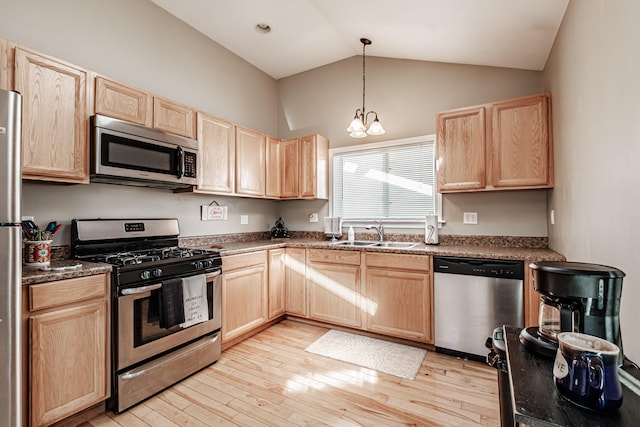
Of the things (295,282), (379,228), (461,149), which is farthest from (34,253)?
(461,149)

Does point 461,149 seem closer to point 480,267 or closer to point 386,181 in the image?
point 386,181

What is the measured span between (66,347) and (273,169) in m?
2.61

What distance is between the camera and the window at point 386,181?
11.1 feet

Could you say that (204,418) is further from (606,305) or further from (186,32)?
(186,32)

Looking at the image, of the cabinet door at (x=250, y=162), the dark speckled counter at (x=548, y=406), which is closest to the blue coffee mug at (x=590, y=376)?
the dark speckled counter at (x=548, y=406)

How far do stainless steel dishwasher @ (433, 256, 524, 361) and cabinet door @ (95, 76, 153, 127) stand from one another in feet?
8.79

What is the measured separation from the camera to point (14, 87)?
174 cm

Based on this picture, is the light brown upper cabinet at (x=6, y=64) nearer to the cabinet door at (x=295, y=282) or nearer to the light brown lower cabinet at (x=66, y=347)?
the light brown lower cabinet at (x=66, y=347)

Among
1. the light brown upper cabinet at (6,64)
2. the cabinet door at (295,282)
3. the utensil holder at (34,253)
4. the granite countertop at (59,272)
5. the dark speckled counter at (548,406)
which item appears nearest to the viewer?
the dark speckled counter at (548,406)

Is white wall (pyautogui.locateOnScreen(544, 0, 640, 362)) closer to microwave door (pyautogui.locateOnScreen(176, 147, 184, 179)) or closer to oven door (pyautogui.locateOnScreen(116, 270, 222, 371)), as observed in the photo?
oven door (pyautogui.locateOnScreen(116, 270, 222, 371))

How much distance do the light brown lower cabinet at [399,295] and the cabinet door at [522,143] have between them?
39.6 inches

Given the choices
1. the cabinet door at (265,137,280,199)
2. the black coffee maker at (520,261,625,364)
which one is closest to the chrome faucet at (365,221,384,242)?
the cabinet door at (265,137,280,199)

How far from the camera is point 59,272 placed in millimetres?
1686

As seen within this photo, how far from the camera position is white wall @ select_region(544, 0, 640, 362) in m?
1.16
